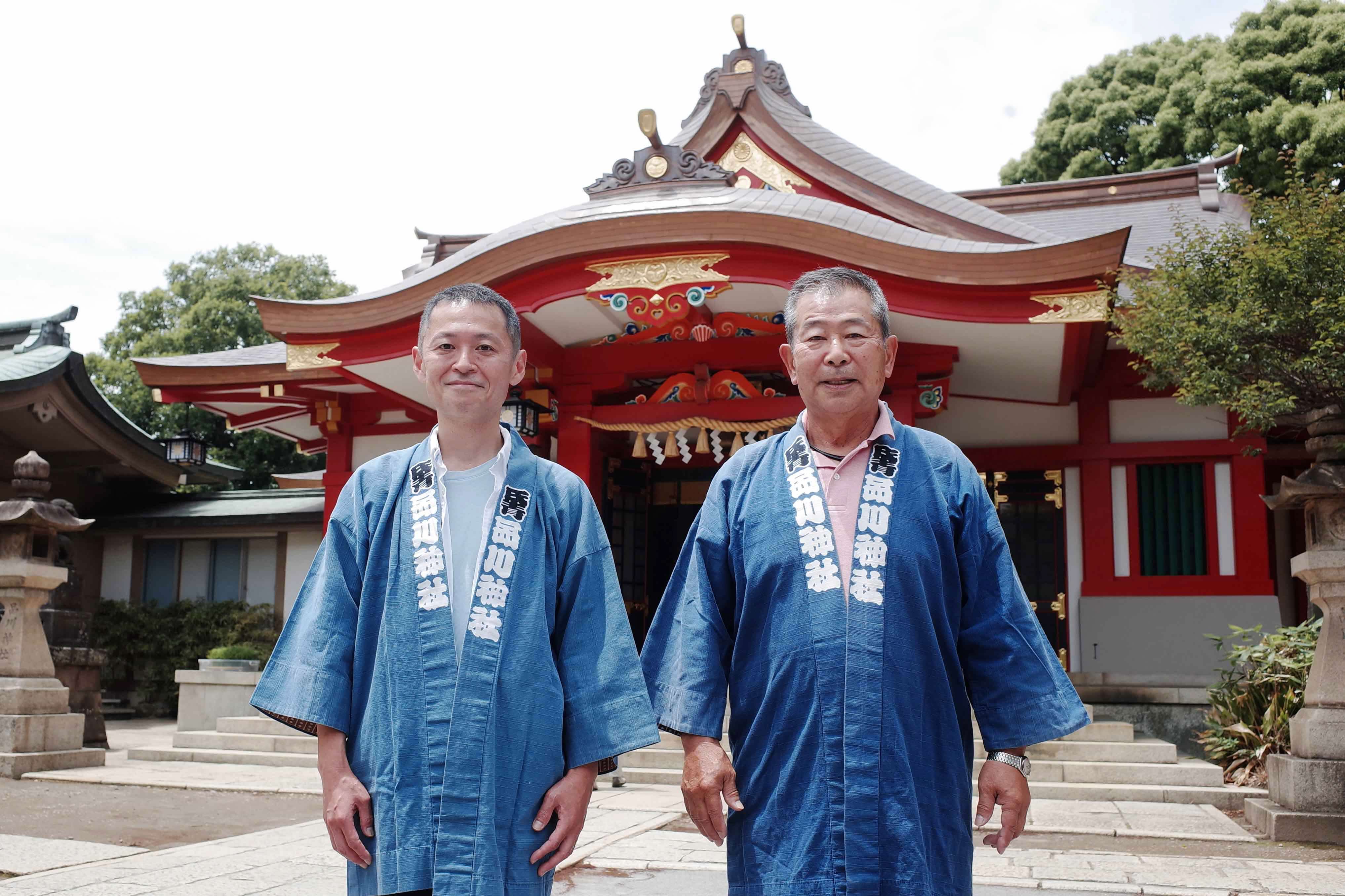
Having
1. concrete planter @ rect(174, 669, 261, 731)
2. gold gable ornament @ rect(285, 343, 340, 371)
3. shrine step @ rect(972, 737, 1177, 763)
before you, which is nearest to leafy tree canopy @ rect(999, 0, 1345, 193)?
shrine step @ rect(972, 737, 1177, 763)

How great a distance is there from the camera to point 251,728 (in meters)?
9.41

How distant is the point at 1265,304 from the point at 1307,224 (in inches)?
20.2

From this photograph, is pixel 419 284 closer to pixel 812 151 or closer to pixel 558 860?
pixel 812 151

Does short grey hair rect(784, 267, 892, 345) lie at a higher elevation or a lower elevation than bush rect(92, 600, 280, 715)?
higher

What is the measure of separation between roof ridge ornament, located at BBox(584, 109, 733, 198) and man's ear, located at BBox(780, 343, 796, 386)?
5.85 meters

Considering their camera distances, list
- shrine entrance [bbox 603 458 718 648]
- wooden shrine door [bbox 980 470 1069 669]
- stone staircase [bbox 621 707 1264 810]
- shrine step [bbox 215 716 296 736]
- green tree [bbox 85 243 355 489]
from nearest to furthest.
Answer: stone staircase [bbox 621 707 1264 810] → shrine step [bbox 215 716 296 736] → wooden shrine door [bbox 980 470 1069 669] → shrine entrance [bbox 603 458 718 648] → green tree [bbox 85 243 355 489]

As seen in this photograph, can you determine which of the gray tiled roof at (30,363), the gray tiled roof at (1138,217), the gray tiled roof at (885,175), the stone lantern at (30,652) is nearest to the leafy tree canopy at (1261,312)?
the gray tiled roof at (885,175)

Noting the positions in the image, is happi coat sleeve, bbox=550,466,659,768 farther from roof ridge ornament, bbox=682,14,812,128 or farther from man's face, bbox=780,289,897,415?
roof ridge ornament, bbox=682,14,812,128

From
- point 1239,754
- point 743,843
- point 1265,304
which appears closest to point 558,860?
point 743,843

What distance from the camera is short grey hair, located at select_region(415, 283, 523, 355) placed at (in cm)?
253

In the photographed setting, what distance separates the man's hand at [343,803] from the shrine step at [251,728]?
7.56 metres

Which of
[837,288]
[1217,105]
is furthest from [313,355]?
[1217,105]

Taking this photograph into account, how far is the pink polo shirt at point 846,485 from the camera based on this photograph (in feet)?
8.08

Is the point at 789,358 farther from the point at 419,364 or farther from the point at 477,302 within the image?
the point at 419,364
